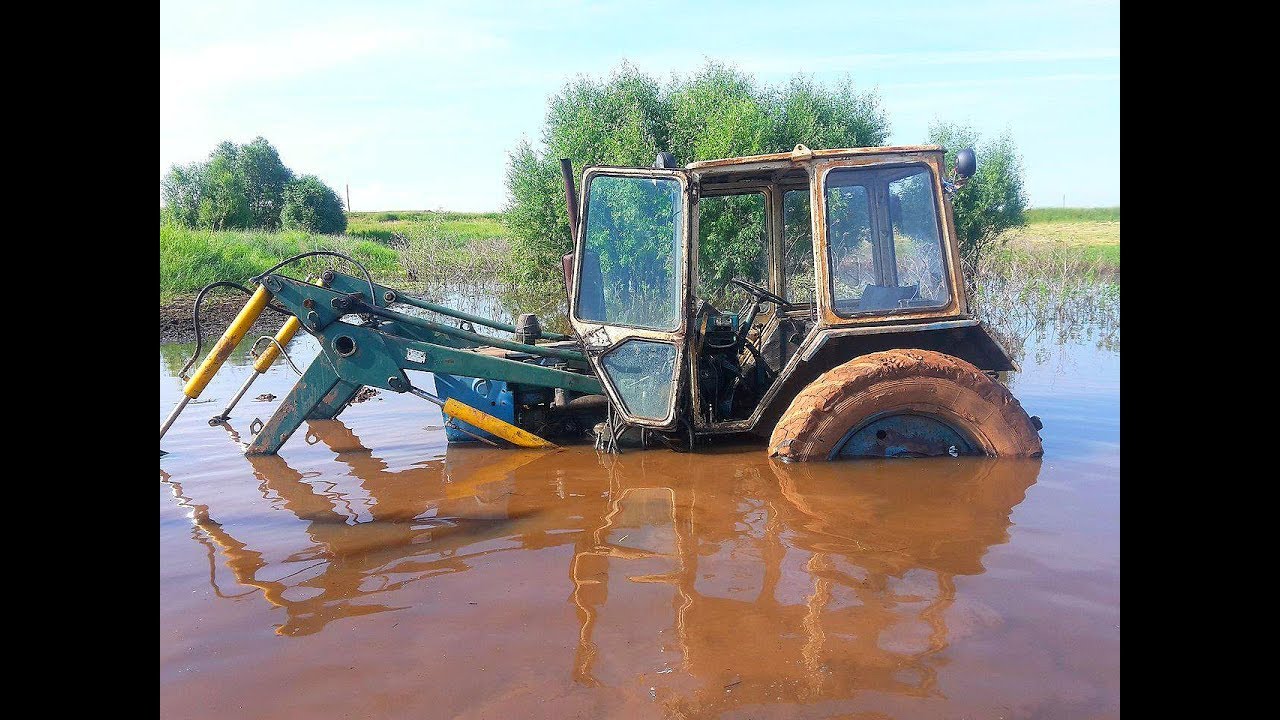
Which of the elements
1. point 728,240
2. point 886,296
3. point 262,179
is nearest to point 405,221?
point 262,179

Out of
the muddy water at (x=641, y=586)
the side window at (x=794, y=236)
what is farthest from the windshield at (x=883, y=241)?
the muddy water at (x=641, y=586)

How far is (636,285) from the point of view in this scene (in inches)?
223

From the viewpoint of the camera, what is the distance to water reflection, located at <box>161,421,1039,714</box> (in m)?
2.80

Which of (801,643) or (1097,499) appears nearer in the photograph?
(801,643)

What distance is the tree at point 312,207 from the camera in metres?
40.0

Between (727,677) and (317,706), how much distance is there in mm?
1330

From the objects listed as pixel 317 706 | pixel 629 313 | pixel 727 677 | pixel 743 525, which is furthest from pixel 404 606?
pixel 629 313

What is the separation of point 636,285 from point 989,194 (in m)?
17.4

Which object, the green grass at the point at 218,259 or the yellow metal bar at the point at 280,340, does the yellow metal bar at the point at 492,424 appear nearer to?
the yellow metal bar at the point at 280,340

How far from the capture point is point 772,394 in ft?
18.2

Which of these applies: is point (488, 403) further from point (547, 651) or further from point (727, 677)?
point (727, 677)

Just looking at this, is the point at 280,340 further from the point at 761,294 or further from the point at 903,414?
the point at 903,414

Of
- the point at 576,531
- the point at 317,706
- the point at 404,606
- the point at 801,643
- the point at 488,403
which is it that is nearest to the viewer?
the point at 317,706

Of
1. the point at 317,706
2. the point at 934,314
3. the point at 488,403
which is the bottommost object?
the point at 317,706
